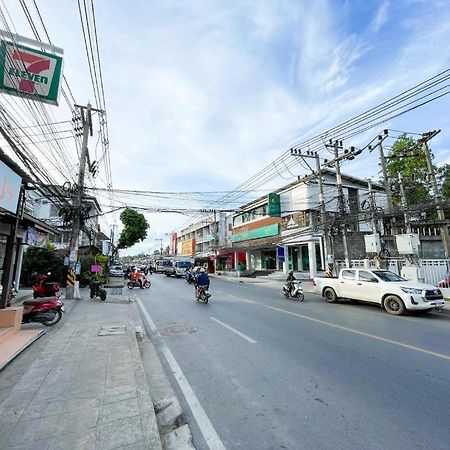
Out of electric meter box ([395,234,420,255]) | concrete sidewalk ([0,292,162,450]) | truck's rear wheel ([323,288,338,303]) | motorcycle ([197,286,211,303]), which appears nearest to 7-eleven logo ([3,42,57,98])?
concrete sidewalk ([0,292,162,450])

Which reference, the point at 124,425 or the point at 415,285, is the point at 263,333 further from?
the point at 415,285

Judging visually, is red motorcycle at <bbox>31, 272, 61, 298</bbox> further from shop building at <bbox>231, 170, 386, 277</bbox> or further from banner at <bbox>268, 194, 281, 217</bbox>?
banner at <bbox>268, 194, 281, 217</bbox>

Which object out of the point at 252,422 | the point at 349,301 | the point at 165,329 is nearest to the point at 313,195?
the point at 349,301

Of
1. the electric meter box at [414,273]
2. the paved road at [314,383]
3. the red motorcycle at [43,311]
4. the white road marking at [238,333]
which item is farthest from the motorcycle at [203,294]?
the electric meter box at [414,273]

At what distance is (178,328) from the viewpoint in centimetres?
838

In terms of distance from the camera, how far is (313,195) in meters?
26.2

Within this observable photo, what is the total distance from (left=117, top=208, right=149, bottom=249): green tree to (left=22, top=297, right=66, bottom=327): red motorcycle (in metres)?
35.3

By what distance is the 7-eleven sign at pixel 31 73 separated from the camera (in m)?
7.57

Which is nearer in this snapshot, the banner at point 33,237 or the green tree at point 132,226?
the banner at point 33,237

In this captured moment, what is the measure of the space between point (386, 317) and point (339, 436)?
807cm

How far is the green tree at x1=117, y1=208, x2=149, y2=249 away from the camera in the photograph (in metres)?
43.1

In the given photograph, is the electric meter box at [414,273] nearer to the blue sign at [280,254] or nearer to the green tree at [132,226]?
the blue sign at [280,254]

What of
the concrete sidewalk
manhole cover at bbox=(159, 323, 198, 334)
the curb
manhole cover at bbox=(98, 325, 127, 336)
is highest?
manhole cover at bbox=(98, 325, 127, 336)

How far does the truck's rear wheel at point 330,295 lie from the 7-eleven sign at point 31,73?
13260 mm
